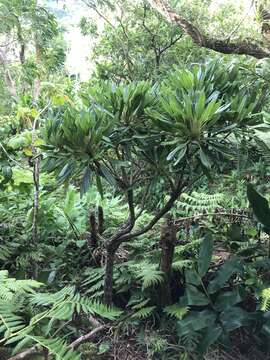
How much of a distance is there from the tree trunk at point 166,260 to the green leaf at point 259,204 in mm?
475

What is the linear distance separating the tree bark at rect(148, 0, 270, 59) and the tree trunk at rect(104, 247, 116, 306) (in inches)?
132

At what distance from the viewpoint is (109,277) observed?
216 centimetres

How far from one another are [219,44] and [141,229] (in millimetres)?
3254

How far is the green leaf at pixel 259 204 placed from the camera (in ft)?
7.02

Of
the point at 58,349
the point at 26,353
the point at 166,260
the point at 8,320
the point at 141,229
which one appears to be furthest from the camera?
the point at 141,229

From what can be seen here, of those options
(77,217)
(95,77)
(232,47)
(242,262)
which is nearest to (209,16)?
(232,47)

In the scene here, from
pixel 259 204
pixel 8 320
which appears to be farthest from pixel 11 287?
pixel 259 204

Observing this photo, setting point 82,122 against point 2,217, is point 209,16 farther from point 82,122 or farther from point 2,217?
point 82,122

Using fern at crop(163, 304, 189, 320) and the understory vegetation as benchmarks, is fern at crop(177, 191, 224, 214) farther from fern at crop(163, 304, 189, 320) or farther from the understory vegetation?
fern at crop(163, 304, 189, 320)

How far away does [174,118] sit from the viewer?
1.70 metres

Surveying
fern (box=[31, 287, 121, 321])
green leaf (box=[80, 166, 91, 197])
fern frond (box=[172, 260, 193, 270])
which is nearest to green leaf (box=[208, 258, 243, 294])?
fern frond (box=[172, 260, 193, 270])

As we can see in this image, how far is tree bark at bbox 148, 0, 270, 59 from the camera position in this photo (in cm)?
457

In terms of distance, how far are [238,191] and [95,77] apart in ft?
12.8

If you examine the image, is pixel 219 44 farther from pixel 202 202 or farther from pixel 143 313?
pixel 143 313
